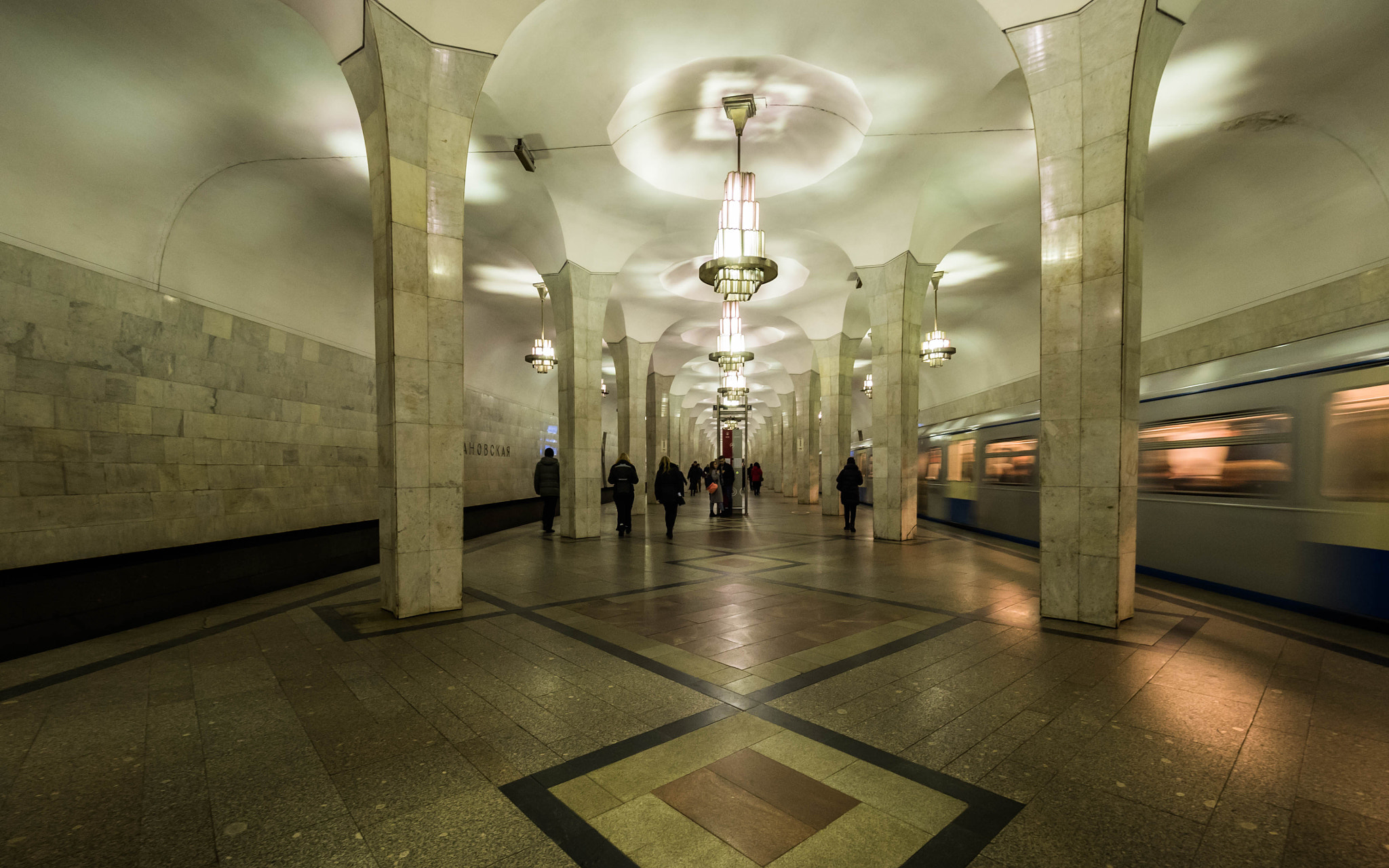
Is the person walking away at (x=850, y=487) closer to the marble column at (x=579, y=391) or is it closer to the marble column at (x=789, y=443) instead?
the marble column at (x=579, y=391)

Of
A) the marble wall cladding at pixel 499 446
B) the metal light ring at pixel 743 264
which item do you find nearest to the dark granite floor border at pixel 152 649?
the metal light ring at pixel 743 264

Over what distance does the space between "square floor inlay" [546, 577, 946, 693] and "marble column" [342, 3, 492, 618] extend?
142cm

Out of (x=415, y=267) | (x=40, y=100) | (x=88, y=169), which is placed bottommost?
(x=415, y=267)

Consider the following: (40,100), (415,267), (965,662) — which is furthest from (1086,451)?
(40,100)

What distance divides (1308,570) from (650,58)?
30.1 feet

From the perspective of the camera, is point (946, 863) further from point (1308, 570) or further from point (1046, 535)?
point (1308, 570)

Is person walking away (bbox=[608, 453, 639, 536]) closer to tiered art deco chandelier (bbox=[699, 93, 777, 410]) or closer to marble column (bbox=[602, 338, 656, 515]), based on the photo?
marble column (bbox=[602, 338, 656, 515])

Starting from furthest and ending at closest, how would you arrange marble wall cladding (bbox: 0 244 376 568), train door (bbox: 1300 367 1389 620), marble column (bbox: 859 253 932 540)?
marble column (bbox: 859 253 932 540), marble wall cladding (bbox: 0 244 376 568), train door (bbox: 1300 367 1389 620)

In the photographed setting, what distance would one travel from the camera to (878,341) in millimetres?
12219

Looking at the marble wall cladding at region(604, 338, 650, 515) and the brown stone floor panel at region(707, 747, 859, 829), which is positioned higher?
the marble wall cladding at region(604, 338, 650, 515)

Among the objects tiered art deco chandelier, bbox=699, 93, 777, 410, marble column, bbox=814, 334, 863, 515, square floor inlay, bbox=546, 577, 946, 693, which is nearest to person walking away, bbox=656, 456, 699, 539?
tiered art deco chandelier, bbox=699, 93, 777, 410

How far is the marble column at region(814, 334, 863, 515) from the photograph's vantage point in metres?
18.5

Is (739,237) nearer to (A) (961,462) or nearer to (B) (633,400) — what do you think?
(A) (961,462)

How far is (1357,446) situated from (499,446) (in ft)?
62.1
